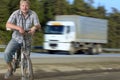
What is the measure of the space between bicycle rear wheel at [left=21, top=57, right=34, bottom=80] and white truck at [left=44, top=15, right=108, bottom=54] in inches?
1077

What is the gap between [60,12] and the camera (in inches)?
1871

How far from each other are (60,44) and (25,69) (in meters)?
27.7

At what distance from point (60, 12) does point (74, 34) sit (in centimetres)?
1039

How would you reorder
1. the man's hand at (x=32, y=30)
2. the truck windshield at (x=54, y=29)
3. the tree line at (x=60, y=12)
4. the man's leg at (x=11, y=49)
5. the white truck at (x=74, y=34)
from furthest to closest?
the tree line at (x=60, y=12) → the white truck at (x=74, y=34) → the truck windshield at (x=54, y=29) → the man's leg at (x=11, y=49) → the man's hand at (x=32, y=30)

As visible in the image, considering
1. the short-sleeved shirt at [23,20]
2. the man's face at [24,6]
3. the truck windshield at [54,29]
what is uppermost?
the man's face at [24,6]

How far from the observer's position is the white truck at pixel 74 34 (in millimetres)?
35625

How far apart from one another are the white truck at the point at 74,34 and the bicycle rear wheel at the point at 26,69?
27356 mm

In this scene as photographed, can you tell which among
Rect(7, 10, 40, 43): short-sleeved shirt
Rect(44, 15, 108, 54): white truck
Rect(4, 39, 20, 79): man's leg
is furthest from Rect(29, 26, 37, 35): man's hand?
Rect(44, 15, 108, 54): white truck

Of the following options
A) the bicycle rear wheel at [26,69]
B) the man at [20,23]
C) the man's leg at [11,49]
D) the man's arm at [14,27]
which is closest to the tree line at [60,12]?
the man's leg at [11,49]

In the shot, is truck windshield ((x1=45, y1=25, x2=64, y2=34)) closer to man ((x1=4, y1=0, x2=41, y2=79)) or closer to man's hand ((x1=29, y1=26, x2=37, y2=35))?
man ((x1=4, y1=0, x2=41, y2=79))

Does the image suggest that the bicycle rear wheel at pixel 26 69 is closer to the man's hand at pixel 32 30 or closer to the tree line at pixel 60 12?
the man's hand at pixel 32 30

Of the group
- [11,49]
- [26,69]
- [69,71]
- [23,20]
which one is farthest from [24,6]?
[69,71]

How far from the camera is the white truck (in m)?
35.6

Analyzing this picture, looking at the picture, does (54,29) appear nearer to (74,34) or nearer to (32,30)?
(74,34)
